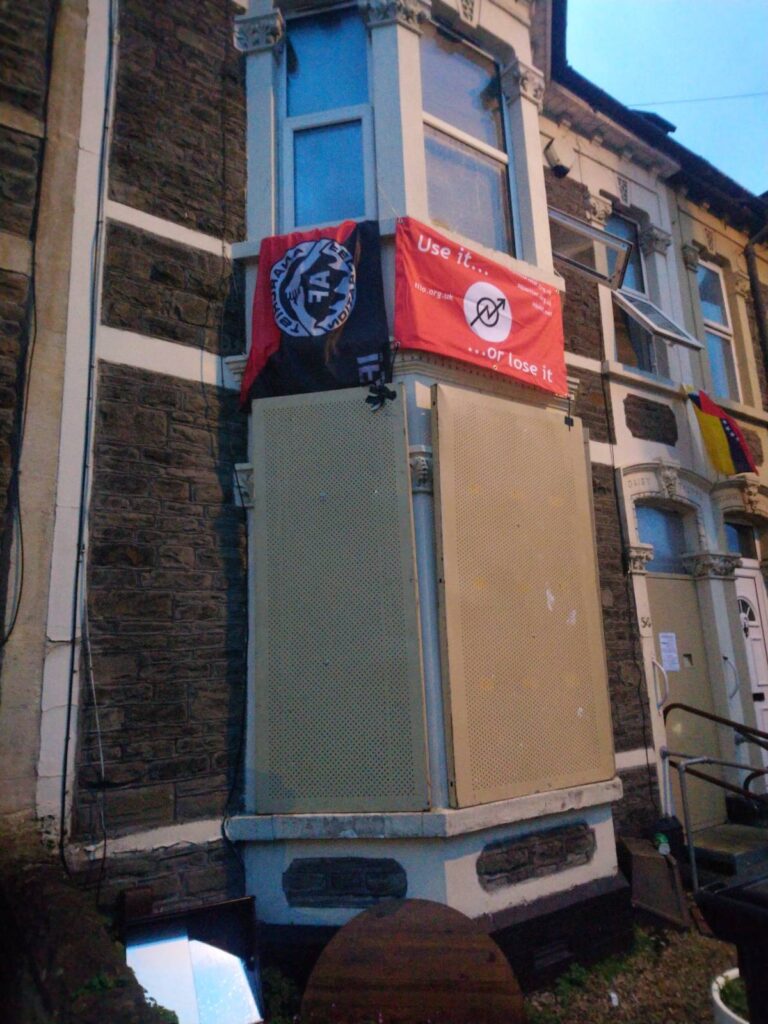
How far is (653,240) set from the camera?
27.9 ft

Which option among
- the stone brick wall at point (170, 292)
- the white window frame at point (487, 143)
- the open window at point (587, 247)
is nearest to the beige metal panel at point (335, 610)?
the stone brick wall at point (170, 292)

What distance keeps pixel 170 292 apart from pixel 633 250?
19.4 ft

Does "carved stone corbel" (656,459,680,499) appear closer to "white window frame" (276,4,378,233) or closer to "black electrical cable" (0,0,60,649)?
"white window frame" (276,4,378,233)

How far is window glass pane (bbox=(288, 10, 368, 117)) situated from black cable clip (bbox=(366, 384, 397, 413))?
8.32 ft

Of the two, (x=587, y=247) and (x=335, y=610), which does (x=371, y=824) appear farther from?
(x=587, y=247)

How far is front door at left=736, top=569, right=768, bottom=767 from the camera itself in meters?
7.54

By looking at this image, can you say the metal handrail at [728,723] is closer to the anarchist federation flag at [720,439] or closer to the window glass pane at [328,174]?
the anarchist federation flag at [720,439]

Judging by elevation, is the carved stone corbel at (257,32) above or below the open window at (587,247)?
above

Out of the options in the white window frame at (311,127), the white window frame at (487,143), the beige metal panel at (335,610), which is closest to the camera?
the beige metal panel at (335,610)

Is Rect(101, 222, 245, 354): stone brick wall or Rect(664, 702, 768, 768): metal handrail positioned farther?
Rect(664, 702, 768, 768): metal handrail

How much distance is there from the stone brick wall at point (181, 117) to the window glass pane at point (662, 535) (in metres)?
4.73

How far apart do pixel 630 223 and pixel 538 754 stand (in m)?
6.60

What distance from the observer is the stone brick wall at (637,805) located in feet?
19.5

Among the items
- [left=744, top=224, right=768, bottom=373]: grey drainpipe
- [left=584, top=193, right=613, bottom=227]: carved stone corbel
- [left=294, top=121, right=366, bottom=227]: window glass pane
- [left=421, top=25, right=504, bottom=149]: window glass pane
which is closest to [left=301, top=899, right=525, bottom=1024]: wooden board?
[left=294, top=121, right=366, bottom=227]: window glass pane
